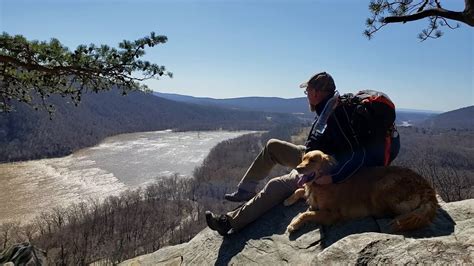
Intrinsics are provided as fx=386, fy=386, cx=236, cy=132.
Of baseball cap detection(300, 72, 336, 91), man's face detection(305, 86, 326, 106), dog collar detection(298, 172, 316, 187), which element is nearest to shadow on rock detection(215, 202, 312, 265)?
dog collar detection(298, 172, 316, 187)

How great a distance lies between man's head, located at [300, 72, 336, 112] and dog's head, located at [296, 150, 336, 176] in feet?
2.04

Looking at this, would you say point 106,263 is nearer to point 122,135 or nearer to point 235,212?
point 235,212

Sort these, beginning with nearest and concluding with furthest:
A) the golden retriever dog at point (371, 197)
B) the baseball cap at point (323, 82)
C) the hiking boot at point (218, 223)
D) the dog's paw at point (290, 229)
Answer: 1. the golden retriever dog at point (371, 197)
2. the baseball cap at point (323, 82)
3. the dog's paw at point (290, 229)
4. the hiking boot at point (218, 223)

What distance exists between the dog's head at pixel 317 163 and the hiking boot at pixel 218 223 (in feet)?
5.13

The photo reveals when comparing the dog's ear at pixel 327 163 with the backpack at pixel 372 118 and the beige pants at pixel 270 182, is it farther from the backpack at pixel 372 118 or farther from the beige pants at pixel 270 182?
the beige pants at pixel 270 182

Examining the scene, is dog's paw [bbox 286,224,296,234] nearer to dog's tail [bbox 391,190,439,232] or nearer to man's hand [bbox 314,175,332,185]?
man's hand [bbox 314,175,332,185]

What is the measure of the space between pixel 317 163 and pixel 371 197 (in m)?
0.68

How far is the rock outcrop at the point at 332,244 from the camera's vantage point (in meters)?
2.86

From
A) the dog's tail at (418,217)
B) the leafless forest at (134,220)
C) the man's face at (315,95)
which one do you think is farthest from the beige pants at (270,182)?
the leafless forest at (134,220)

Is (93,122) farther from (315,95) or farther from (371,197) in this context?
(371,197)

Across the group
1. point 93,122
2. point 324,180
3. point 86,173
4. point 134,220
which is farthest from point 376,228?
point 93,122

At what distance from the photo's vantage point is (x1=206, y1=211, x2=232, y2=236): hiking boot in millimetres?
5148

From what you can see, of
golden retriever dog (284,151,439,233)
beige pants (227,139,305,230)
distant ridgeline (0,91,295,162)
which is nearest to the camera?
golden retriever dog (284,151,439,233)

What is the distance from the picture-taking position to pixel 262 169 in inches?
204
